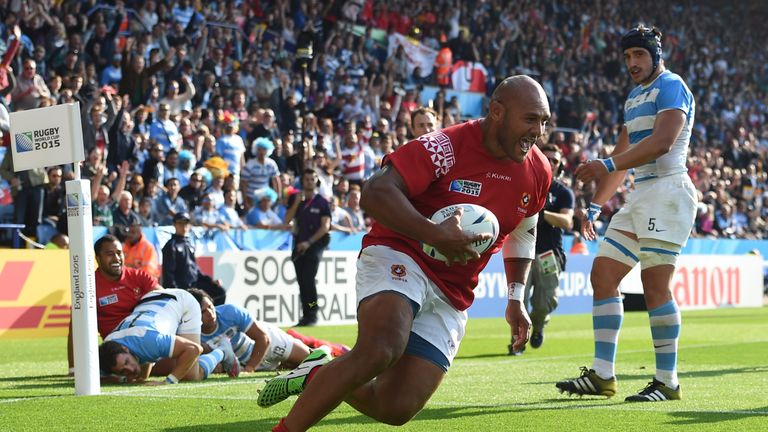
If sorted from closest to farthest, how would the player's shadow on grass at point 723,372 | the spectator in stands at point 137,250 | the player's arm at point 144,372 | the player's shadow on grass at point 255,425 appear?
1. the player's shadow on grass at point 255,425
2. the player's arm at point 144,372
3. the player's shadow on grass at point 723,372
4. the spectator in stands at point 137,250

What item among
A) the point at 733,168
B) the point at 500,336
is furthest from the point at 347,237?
the point at 733,168

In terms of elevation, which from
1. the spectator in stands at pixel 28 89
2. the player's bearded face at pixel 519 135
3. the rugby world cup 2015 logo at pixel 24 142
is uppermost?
the spectator in stands at pixel 28 89

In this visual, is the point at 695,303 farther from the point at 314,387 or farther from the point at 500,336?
the point at 314,387

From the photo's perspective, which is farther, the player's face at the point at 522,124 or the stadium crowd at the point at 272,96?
the stadium crowd at the point at 272,96

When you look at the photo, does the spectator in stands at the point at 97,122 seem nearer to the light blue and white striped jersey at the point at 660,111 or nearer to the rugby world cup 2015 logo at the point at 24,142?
the rugby world cup 2015 logo at the point at 24,142

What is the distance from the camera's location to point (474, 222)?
5.23m

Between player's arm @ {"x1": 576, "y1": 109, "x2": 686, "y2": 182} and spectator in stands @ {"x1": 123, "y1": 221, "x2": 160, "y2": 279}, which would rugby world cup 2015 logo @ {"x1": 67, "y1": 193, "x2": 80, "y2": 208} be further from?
spectator in stands @ {"x1": 123, "y1": 221, "x2": 160, "y2": 279}

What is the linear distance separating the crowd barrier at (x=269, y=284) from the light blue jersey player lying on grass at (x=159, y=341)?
19.7 ft

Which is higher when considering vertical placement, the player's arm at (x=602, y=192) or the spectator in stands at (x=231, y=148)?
the spectator in stands at (x=231, y=148)

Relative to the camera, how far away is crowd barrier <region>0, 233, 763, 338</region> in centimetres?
1548

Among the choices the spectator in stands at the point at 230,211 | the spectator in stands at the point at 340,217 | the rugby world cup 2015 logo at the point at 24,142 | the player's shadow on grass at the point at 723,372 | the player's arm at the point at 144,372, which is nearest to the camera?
the rugby world cup 2015 logo at the point at 24,142

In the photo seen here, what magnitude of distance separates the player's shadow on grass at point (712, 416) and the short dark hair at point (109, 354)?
4.57 meters

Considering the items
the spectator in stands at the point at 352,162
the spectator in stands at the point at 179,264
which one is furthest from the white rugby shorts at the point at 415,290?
the spectator in stands at the point at 352,162

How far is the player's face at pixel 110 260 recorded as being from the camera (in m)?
10.3
